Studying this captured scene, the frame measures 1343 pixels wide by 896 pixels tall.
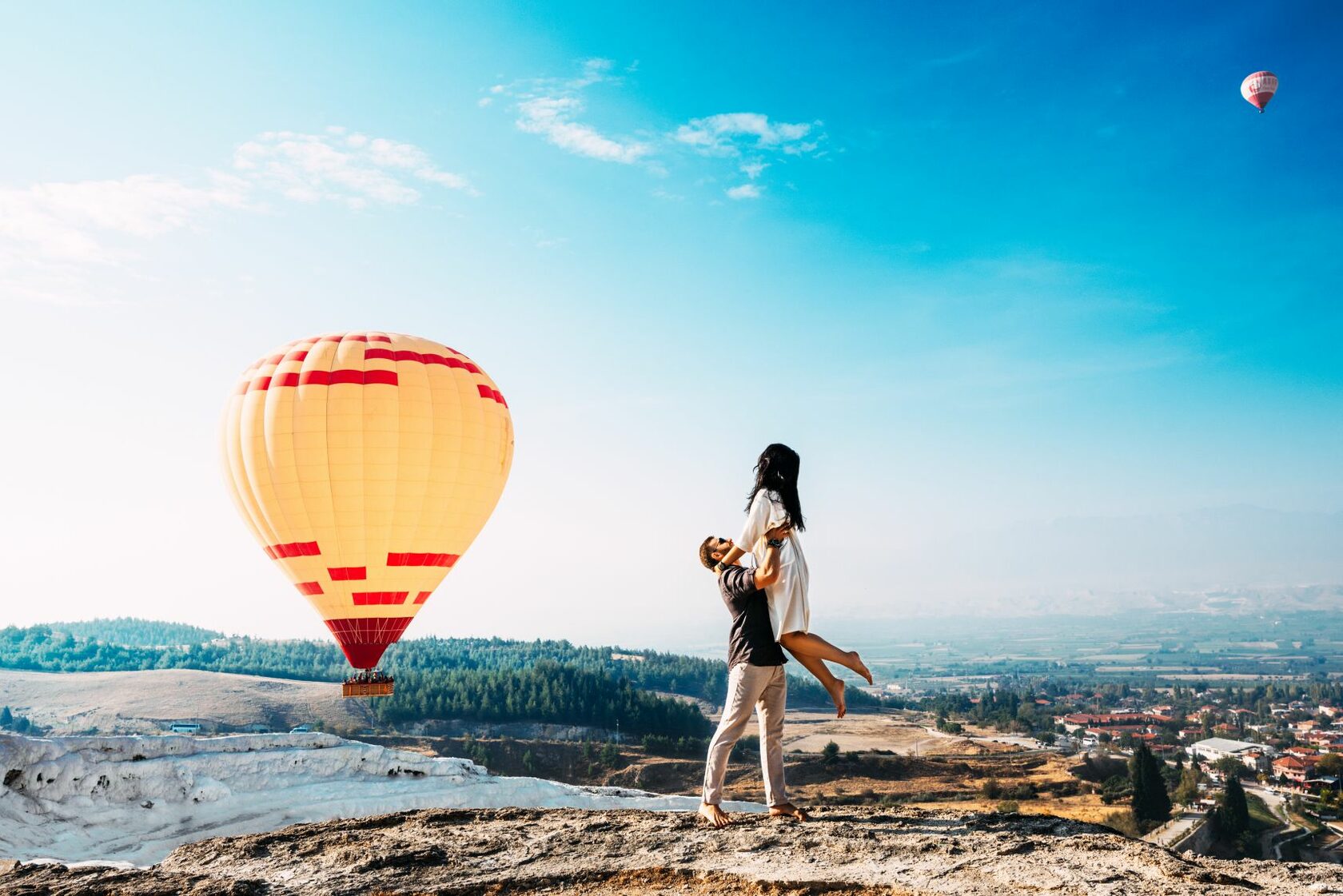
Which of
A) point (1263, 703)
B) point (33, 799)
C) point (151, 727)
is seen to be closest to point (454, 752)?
point (151, 727)

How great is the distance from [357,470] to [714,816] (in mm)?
15585

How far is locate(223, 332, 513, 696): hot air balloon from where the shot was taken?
2039cm

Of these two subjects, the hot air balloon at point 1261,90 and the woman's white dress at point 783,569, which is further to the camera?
the hot air balloon at point 1261,90

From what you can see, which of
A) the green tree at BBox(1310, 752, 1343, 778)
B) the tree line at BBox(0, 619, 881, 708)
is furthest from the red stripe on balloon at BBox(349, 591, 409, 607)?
the tree line at BBox(0, 619, 881, 708)

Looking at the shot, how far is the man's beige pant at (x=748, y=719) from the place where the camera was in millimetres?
6934

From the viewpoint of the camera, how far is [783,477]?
700 centimetres

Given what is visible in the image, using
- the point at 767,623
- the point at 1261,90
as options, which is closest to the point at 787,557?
the point at 767,623

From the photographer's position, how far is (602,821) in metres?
7.12

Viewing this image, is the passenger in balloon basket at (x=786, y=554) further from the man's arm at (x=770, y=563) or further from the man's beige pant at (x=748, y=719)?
the man's beige pant at (x=748, y=719)

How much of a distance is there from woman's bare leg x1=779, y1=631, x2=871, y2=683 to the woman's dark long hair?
775 millimetres

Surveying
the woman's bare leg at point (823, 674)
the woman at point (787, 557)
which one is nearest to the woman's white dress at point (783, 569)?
the woman at point (787, 557)

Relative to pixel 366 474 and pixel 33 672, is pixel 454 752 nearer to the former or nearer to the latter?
pixel 366 474

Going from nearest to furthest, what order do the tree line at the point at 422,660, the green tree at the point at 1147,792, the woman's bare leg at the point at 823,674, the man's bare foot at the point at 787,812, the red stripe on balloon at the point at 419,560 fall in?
the woman's bare leg at the point at 823,674, the man's bare foot at the point at 787,812, the red stripe on balloon at the point at 419,560, the green tree at the point at 1147,792, the tree line at the point at 422,660

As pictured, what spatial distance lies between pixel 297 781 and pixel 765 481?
10914 mm
